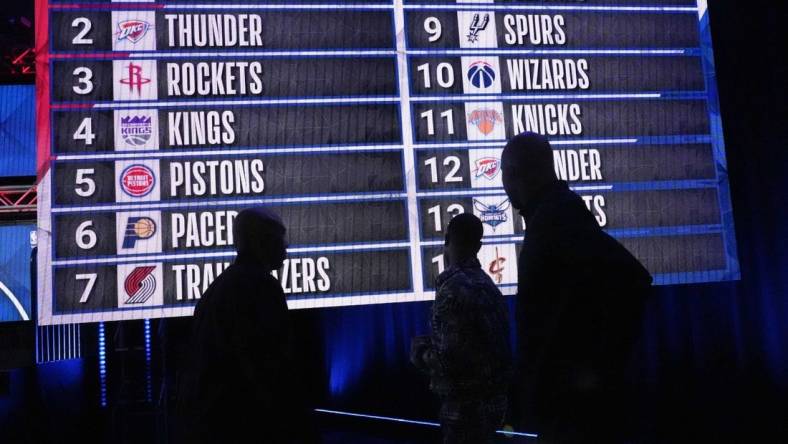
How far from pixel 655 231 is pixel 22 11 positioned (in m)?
9.95

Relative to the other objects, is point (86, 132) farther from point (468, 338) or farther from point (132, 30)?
point (468, 338)

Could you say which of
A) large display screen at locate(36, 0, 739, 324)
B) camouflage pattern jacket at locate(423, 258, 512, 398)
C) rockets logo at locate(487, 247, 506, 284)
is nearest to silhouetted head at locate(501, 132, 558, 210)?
camouflage pattern jacket at locate(423, 258, 512, 398)

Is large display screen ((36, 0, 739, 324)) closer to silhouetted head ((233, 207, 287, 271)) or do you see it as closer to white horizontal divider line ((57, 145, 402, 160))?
white horizontal divider line ((57, 145, 402, 160))

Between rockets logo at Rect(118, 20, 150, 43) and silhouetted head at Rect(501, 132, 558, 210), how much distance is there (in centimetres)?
333

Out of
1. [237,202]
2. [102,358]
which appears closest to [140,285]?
[237,202]

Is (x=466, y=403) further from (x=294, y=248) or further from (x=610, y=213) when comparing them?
(x=610, y=213)

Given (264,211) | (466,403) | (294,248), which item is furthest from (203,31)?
(466,403)

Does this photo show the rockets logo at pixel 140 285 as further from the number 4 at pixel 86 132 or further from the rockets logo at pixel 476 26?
the rockets logo at pixel 476 26

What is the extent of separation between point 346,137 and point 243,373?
267 cm

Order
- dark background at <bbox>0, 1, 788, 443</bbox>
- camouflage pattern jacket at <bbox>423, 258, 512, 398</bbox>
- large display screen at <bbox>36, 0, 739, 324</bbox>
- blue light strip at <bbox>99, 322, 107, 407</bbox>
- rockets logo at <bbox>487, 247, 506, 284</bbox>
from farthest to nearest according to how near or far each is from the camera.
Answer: blue light strip at <bbox>99, 322, 107, 407</bbox> → rockets logo at <bbox>487, 247, 506, 284</bbox> → dark background at <bbox>0, 1, 788, 443</bbox> → large display screen at <bbox>36, 0, 739, 324</bbox> → camouflage pattern jacket at <bbox>423, 258, 512, 398</bbox>

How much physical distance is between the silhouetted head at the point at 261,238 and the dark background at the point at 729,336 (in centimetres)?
248

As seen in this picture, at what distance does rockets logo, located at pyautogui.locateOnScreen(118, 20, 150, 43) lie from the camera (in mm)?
4473

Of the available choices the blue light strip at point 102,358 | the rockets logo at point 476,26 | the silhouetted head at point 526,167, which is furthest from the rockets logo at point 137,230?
the silhouetted head at point 526,167

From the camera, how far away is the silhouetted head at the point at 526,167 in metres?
1.76
